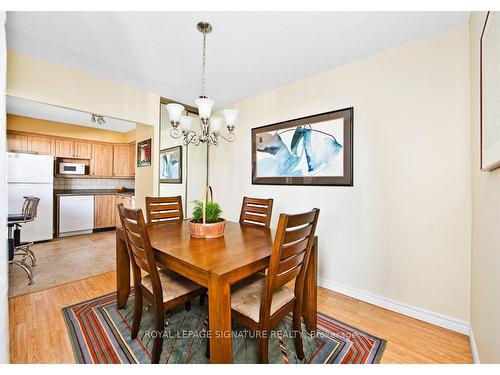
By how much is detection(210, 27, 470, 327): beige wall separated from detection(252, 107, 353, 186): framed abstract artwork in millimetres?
88

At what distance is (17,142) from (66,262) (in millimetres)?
2790

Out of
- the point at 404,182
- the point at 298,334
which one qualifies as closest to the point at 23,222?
the point at 298,334

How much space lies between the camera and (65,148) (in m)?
4.72

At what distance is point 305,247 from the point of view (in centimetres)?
137

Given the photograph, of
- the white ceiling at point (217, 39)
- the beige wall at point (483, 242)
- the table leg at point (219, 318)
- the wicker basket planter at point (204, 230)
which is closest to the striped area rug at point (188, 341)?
the table leg at point (219, 318)

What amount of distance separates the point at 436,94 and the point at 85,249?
494 cm

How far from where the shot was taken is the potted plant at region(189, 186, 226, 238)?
166 cm

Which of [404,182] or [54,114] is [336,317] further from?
[54,114]

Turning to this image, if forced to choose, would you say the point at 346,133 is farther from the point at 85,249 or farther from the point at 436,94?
the point at 85,249

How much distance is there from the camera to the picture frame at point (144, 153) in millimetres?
3283

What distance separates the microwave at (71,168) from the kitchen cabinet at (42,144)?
31 cm

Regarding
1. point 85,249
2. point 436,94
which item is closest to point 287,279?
point 436,94

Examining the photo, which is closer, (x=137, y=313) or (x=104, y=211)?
(x=137, y=313)

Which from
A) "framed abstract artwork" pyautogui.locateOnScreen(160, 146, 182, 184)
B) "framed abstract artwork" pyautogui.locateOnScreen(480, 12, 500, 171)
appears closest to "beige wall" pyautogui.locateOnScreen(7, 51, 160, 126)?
"framed abstract artwork" pyautogui.locateOnScreen(160, 146, 182, 184)
